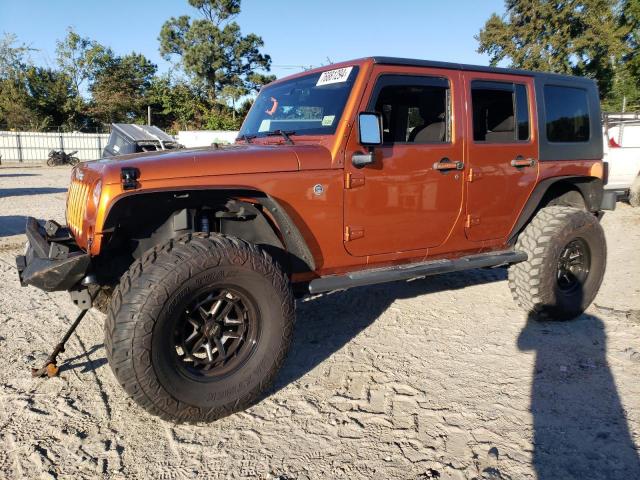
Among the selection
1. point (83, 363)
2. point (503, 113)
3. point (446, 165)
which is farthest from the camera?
point (503, 113)

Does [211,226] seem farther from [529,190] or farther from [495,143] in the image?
[529,190]

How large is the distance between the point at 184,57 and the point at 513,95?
43.7 m

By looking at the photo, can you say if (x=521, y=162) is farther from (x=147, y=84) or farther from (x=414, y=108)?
(x=147, y=84)

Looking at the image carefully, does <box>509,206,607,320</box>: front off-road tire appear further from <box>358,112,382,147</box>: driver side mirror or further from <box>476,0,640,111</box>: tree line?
<box>476,0,640,111</box>: tree line

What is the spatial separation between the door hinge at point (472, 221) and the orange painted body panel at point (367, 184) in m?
0.03

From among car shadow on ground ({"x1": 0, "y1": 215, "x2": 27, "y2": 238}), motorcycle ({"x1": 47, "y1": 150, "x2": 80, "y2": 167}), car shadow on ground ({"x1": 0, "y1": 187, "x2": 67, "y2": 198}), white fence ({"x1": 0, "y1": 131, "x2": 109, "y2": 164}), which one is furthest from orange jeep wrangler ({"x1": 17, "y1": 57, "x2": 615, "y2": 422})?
white fence ({"x1": 0, "y1": 131, "x2": 109, "y2": 164})

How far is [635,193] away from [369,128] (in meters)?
10.3

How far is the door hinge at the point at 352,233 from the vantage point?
11.0ft

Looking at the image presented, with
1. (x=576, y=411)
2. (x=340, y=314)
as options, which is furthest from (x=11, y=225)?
(x=576, y=411)

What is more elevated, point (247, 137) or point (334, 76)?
point (334, 76)

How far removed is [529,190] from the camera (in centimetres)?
425

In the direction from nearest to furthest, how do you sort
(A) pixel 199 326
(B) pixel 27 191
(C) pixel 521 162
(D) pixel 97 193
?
(D) pixel 97 193
(A) pixel 199 326
(C) pixel 521 162
(B) pixel 27 191

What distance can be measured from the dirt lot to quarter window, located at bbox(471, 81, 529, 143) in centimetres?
163

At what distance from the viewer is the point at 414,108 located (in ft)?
13.0
